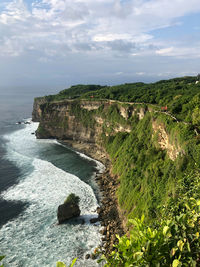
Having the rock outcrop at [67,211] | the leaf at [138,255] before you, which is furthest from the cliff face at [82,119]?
the leaf at [138,255]

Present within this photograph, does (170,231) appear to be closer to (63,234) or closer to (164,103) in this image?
(63,234)

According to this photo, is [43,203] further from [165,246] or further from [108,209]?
[165,246]

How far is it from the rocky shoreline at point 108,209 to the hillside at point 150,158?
5.94 feet

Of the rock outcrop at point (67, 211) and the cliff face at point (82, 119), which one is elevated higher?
the cliff face at point (82, 119)

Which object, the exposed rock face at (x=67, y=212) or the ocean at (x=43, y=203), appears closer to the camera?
the ocean at (x=43, y=203)

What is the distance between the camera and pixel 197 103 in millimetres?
36656

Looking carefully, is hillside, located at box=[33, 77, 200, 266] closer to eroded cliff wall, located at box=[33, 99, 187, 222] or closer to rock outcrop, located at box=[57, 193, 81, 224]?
eroded cliff wall, located at box=[33, 99, 187, 222]

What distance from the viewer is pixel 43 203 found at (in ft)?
134

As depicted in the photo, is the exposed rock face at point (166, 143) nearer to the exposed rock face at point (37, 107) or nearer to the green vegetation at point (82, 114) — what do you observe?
the green vegetation at point (82, 114)

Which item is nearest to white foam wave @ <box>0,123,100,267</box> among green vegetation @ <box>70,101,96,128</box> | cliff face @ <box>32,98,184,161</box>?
cliff face @ <box>32,98,184,161</box>

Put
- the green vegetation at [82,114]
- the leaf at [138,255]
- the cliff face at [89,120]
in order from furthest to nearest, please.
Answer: the green vegetation at [82,114] → the cliff face at [89,120] → the leaf at [138,255]

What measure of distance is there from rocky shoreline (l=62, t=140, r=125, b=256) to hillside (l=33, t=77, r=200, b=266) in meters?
1.81

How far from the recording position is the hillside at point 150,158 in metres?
6.20

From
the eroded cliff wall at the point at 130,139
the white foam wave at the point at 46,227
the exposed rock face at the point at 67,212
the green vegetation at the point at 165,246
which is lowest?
the white foam wave at the point at 46,227
